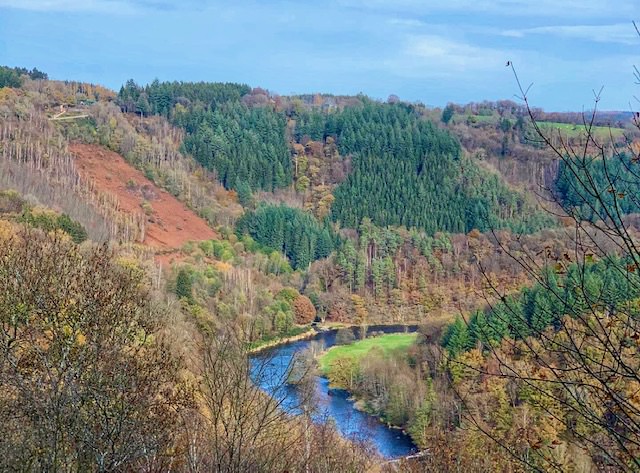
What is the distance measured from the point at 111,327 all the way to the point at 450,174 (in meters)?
59.0

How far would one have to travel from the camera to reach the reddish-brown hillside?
4603cm

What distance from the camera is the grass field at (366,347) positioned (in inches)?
1261

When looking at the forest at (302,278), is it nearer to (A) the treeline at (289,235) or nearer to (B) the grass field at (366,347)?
(A) the treeline at (289,235)

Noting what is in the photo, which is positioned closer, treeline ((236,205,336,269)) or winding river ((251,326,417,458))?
winding river ((251,326,417,458))

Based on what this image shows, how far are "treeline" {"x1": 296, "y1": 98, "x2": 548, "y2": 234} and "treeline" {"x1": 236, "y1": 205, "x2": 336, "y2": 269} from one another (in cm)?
511

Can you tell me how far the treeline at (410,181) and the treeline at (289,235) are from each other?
5.11 metres

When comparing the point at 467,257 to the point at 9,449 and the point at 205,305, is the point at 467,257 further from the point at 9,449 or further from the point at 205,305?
the point at 9,449

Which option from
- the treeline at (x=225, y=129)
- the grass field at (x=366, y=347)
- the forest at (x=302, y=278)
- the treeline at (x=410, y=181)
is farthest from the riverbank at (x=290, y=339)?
the treeline at (x=225, y=129)

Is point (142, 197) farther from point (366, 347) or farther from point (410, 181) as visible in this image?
point (410, 181)

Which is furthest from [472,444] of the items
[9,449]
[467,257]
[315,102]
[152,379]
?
[315,102]

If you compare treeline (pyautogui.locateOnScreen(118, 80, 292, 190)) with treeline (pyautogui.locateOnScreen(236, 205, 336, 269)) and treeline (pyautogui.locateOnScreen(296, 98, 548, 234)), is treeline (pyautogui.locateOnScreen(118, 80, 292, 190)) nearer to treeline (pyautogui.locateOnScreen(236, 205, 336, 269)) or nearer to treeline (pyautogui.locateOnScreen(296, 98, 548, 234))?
treeline (pyautogui.locateOnScreen(296, 98, 548, 234))

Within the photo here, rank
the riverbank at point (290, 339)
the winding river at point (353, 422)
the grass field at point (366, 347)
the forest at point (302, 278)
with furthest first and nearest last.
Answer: the riverbank at point (290, 339)
the grass field at point (366, 347)
the winding river at point (353, 422)
the forest at point (302, 278)

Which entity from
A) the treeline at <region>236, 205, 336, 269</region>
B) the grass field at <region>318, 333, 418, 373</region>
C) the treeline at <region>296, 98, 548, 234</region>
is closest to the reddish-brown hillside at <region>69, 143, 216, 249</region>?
the treeline at <region>236, 205, 336, 269</region>

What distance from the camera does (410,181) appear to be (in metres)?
61.8
